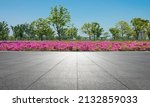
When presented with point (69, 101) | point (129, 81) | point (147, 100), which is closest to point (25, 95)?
point (69, 101)

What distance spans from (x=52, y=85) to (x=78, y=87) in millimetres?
A: 760

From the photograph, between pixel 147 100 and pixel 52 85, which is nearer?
pixel 147 100

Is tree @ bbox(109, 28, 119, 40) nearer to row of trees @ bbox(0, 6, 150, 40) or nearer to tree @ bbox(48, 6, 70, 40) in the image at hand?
row of trees @ bbox(0, 6, 150, 40)

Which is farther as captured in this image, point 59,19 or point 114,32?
point 114,32

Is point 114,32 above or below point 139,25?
below

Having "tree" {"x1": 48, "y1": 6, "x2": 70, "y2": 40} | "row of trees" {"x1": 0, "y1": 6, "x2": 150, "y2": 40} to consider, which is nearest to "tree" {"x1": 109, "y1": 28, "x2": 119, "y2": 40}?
"row of trees" {"x1": 0, "y1": 6, "x2": 150, "y2": 40}

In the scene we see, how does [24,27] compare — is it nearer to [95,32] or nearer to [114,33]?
[95,32]

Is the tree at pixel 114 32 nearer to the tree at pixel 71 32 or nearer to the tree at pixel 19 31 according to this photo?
the tree at pixel 71 32

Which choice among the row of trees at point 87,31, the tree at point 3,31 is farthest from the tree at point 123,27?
the tree at point 3,31

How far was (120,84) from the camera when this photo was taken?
7191 mm

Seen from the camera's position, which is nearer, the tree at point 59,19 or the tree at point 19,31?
the tree at point 59,19

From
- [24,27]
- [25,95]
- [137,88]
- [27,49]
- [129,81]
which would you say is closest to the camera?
[25,95]

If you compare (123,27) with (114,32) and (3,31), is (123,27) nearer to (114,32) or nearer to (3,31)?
(114,32)

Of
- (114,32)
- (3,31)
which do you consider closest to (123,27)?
(114,32)
